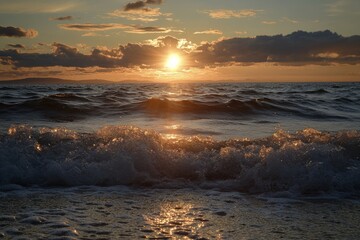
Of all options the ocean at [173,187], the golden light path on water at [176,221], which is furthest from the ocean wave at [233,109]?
the golden light path on water at [176,221]

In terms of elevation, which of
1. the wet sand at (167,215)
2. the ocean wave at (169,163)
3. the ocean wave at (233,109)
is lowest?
the wet sand at (167,215)

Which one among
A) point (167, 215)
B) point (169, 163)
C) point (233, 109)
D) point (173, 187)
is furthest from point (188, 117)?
point (167, 215)

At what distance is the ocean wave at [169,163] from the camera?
20.4 ft

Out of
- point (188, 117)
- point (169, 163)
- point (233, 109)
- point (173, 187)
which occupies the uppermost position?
point (233, 109)

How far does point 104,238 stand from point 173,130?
8.25 meters

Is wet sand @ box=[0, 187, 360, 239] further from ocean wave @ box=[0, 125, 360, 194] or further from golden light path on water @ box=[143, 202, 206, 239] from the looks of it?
ocean wave @ box=[0, 125, 360, 194]

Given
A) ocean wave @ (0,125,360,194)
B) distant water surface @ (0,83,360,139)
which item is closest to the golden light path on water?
ocean wave @ (0,125,360,194)

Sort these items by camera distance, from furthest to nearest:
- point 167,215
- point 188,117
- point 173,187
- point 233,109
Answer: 1. point 233,109
2. point 188,117
3. point 173,187
4. point 167,215

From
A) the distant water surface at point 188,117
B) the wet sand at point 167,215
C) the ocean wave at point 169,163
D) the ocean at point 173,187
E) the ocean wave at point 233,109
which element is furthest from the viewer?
the ocean wave at point 233,109

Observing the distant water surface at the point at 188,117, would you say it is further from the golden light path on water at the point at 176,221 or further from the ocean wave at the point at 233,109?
the golden light path on water at the point at 176,221

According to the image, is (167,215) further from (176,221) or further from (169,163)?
(169,163)

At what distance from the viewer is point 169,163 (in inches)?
277

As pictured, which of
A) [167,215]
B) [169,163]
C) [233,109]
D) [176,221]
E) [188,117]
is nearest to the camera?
[176,221]

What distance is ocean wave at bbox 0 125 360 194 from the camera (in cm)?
622
